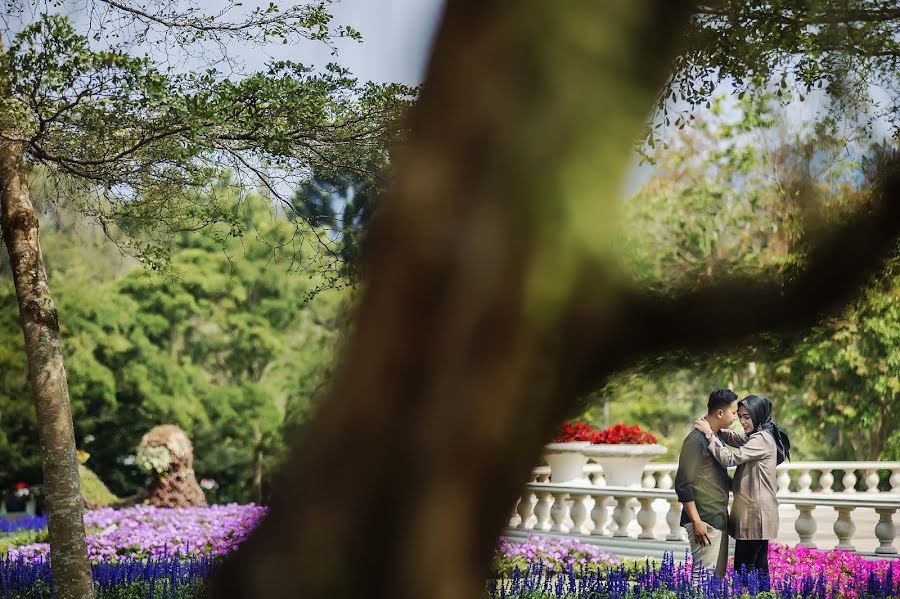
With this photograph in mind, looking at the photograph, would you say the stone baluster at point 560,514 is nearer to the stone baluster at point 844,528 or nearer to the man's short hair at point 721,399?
the stone baluster at point 844,528

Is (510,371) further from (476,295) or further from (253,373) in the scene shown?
(253,373)

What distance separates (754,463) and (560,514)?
4.38 m

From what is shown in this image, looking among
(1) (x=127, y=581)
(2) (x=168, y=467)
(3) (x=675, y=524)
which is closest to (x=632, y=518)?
(3) (x=675, y=524)

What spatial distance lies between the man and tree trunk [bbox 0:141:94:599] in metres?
3.71

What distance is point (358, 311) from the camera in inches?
52.4

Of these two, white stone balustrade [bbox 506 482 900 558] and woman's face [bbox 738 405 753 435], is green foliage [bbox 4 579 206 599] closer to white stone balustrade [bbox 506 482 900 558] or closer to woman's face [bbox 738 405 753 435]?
white stone balustrade [bbox 506 482 900 558]

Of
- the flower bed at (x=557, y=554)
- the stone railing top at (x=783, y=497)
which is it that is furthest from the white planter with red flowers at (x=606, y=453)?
the flower bed at (x=557, y=554)

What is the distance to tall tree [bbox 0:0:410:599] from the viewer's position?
5984 mm

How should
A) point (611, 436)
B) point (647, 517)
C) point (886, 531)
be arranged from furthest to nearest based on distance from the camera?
point (611, 436) < point (647, 517) < point (886, 531)

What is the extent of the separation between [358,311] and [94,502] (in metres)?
15.8

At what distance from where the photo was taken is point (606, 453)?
10.8m

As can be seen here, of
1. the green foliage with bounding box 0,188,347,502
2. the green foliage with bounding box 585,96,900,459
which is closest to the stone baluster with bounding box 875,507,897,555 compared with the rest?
the green foliage with bounding box 585,96,900,459

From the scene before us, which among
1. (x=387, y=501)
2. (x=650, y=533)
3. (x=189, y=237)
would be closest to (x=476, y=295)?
(x=387, y=501)

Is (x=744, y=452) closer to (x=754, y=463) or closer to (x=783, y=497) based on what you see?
(x=754, y=463)
